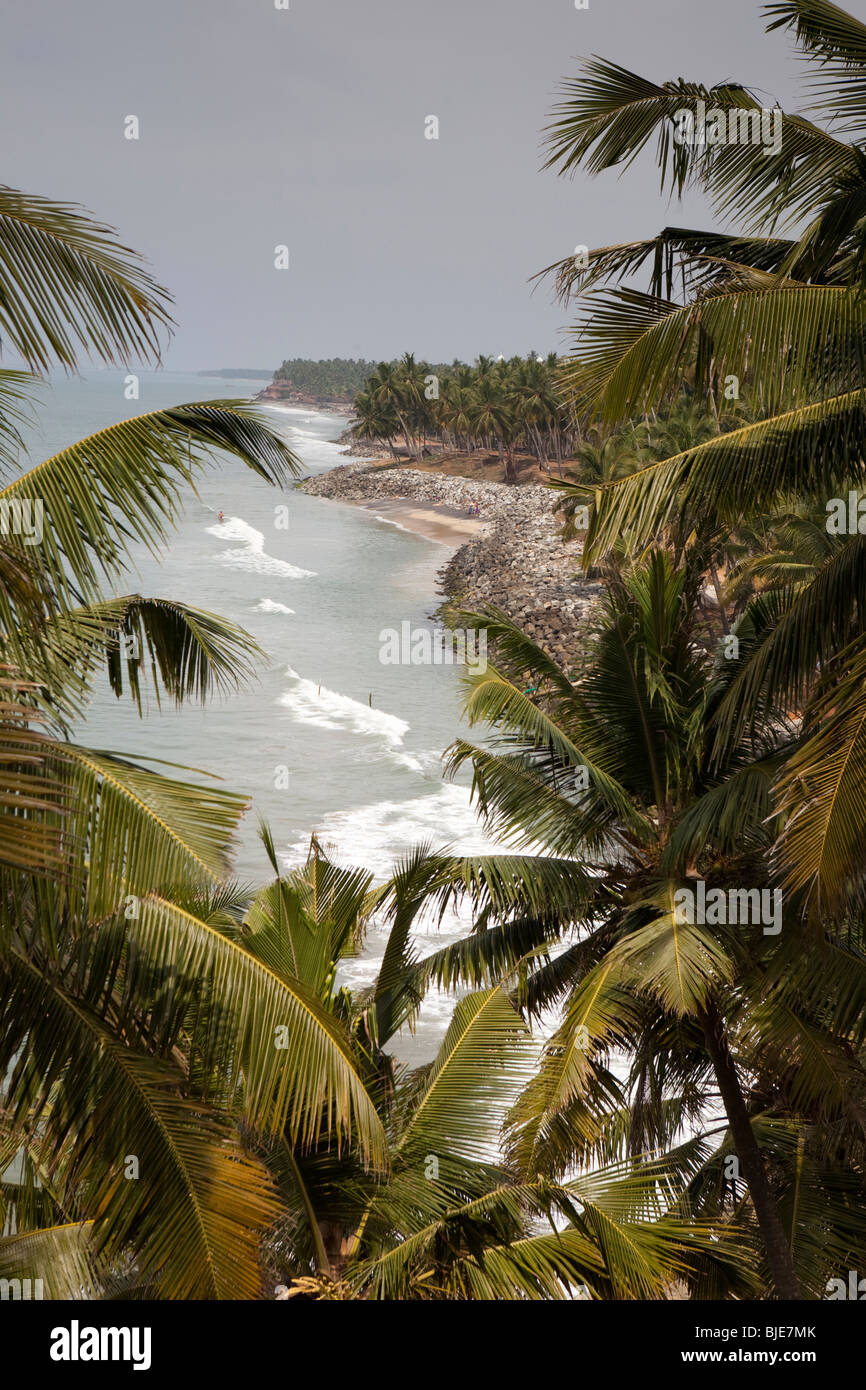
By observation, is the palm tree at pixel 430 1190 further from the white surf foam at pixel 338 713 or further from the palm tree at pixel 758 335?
the white surf foam at pixel 338 713

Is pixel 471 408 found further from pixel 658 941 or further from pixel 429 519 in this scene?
pixel 658 941

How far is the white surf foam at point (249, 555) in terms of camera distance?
2609 inches

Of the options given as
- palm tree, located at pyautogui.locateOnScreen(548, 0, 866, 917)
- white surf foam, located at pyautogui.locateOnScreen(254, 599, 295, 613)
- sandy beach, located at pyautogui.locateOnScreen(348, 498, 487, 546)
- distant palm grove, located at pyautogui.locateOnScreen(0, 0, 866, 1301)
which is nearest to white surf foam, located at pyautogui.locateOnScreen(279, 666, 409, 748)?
white surf foam, located at pyautogui.locateOnScreen(254, 599, 295, 613)

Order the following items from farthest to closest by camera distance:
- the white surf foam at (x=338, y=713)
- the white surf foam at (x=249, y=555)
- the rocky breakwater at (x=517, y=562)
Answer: the white surf foam at (x=249, y=555)
the rocky breakwater at (x=517, y=562)
the white surf foam at (x=338, y=713)

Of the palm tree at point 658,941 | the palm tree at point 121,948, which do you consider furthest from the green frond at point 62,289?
the palm tree at point 658,941

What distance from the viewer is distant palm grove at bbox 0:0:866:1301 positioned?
15.0 feet

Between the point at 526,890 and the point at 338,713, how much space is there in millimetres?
29682

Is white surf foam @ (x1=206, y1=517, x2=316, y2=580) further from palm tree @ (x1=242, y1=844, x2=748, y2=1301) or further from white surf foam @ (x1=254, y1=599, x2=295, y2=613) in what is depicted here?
palm tree @ (x1=242, y1=844, x2=748, y2=1301)

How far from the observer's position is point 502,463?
342 feet

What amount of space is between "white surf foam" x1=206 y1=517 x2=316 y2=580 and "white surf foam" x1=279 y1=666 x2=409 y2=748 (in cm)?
2470

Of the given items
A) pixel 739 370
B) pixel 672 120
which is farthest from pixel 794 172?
pixel 739 370

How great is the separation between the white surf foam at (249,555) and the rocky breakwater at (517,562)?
610 centimetres

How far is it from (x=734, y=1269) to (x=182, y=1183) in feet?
15.4

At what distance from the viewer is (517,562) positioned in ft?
188
